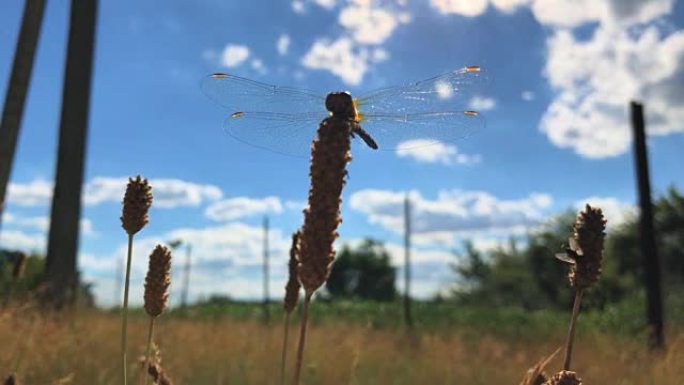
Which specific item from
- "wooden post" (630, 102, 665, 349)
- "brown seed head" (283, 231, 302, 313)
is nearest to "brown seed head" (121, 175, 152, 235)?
"brown seed head" (283, 231, 302, 313)

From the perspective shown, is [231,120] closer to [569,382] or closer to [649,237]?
[569,382]

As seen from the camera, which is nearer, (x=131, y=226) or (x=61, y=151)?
(x=131, y=226)

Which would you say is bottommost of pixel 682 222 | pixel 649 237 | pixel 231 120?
pixel 231 120

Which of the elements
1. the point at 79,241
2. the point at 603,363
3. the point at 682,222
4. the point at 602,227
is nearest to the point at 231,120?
the point at 602,227

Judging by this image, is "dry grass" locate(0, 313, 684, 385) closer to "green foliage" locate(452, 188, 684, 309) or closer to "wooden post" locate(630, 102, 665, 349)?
"wooden post" locate(630, 102, 665, 349)

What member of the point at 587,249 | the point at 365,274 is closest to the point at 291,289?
the point at 587,249

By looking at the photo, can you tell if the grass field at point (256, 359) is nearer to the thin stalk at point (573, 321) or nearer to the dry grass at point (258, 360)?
the dry grass at point (258, 360)
